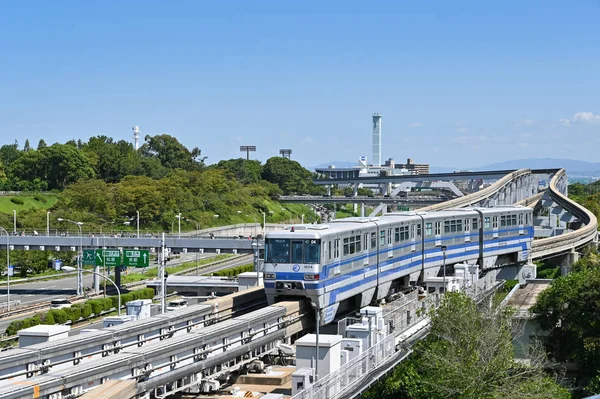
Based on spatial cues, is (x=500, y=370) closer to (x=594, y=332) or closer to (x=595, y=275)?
(x=594, y=332)

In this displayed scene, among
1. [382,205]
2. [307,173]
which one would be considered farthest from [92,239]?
[307,173]

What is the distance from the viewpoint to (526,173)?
407 ft

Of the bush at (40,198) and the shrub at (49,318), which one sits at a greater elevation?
the bush at (40,198)

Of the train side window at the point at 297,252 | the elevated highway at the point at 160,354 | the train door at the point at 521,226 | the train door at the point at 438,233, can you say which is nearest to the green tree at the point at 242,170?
the train door at the point at 521,226

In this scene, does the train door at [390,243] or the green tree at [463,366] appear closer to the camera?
the green tree at [463,366]

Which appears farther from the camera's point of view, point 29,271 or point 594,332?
point 29,271

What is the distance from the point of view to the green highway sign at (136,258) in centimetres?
5647

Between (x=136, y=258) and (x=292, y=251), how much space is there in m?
31.6

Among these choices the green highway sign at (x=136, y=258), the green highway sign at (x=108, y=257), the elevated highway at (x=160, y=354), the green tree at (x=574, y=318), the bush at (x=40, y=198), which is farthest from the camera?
the bush at (x=40, y=198)

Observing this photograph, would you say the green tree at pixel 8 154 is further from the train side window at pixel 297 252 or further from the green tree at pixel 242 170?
the train side window at pixel 297 252

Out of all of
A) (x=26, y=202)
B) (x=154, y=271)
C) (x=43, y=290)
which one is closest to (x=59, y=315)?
(x=43, y=290)

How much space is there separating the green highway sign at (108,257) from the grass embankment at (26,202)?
40.4m

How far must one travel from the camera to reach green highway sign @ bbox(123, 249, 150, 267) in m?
56.5

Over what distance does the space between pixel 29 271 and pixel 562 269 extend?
45044 mm
